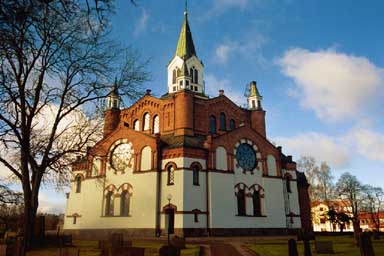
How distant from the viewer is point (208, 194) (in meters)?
31.7

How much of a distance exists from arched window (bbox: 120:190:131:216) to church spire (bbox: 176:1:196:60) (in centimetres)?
1865

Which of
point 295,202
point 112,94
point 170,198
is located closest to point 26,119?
point 112,94

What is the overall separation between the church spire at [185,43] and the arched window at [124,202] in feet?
61.2

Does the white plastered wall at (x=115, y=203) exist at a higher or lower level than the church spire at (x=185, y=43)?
lower

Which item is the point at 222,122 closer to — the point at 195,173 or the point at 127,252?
the point at 195,173

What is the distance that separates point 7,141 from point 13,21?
49.6ft

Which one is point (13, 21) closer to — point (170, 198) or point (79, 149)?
point (79, 149)

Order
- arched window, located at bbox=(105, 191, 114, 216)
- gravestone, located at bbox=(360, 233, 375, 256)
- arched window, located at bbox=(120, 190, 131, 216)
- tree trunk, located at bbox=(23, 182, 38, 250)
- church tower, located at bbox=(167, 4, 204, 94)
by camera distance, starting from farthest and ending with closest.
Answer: church tower, located at bbox=(167, 4, 204, 94), arched window, located at bbox=(105, 191, 114, 216), arched window, located at bbox=(120, 190, 131, 216), tree trunk, located at bbox=(23, 182, 38, 250), gravestone, located at bbox=(360, 233, 375, 256)

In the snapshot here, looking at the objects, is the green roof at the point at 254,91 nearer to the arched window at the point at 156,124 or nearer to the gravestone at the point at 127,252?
the arched window at the point at 156,124

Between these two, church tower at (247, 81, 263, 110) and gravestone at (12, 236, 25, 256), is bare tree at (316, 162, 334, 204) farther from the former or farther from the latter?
gravestone at (12, 236, 25, 256)

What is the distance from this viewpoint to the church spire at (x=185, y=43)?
1702 inches

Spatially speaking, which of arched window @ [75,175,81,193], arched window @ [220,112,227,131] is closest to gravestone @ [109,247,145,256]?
arched window @ [220,112,227,131]

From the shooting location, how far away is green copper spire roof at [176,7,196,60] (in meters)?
43.2

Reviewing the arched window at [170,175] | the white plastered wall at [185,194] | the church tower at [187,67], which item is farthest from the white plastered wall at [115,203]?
the church tower at [187,67]
